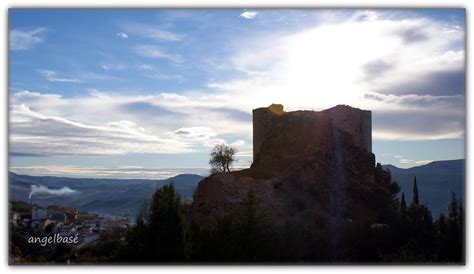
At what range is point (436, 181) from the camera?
940 centimetres

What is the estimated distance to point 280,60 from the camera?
932 cm

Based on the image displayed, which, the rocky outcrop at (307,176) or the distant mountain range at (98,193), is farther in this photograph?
the rocky outcrop at (307,176)

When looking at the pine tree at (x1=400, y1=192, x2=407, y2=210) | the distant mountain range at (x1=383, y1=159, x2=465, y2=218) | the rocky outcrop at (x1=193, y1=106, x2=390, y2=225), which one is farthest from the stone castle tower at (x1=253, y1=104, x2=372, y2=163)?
the distant mountain range at (x1=383, y1=159, x2=465, y2=218)

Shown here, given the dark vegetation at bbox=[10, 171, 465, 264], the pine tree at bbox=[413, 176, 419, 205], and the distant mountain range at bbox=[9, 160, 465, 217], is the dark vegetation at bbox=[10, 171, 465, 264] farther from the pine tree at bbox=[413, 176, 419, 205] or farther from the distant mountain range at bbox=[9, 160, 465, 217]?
the distant mountain range at bbox=[9, 160, 465, 217]

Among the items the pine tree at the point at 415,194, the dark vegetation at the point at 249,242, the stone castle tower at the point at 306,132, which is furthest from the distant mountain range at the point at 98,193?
the stone castle tower at the point at 306,132

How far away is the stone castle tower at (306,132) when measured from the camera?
15.2 meters

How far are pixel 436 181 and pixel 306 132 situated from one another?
7.41m

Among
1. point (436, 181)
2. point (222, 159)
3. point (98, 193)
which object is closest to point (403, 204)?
point (436, 181)

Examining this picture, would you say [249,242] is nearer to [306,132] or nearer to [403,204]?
[403,204]

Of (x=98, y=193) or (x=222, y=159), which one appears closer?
(x=98, y=193)

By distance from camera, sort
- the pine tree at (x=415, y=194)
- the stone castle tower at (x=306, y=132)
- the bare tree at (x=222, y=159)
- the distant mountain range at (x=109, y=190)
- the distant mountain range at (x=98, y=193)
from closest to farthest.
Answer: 1. the distant mountain range at (x=109, y=190)
2. the distant mountain range at (x=98, y=193)
3. the pine tree at (x=415, y=194)
4. the bare tree at (x=222, y=159)
5. the stone castle tower at (x=306, y=132)

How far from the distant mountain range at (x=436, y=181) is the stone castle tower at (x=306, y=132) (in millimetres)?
3719

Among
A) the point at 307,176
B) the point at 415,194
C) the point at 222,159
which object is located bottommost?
the point at 415,194

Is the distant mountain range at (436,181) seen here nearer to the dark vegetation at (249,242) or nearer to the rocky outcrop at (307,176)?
the dark vegetation at (249,242)
